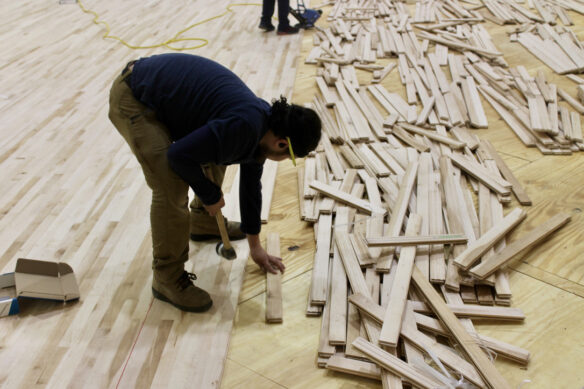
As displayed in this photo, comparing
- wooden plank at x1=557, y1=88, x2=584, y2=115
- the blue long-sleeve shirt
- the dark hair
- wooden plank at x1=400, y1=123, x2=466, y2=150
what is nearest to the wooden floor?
wooden plank at x1=557, y1=88, x2=584, y2=115

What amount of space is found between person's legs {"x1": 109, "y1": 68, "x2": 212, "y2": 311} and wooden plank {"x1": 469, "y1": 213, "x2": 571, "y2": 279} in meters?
1.32

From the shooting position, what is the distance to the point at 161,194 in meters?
2.05

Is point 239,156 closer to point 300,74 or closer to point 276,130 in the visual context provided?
point 276,130

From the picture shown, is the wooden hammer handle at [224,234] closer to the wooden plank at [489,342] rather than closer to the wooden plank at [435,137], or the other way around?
the wooden plank at [489,342]

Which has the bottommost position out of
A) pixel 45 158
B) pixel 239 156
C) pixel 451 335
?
pixel 45 158

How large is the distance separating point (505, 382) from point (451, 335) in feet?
0.92

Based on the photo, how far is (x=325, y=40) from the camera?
5.71m

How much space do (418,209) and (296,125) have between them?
1.17 metres

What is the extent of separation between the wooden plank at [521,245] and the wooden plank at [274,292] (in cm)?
93

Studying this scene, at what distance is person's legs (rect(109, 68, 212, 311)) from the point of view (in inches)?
78.3

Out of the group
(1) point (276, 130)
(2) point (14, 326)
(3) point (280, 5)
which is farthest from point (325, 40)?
(2) point (14, 326)

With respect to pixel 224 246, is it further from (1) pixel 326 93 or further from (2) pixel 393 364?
(1) pixel 326 93

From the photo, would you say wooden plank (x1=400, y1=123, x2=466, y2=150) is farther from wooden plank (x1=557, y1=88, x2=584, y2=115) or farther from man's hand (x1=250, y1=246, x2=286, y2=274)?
man's hand (x1=250, y1=246, x2=286, y2=274)

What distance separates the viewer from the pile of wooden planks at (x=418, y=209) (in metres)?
2.01
